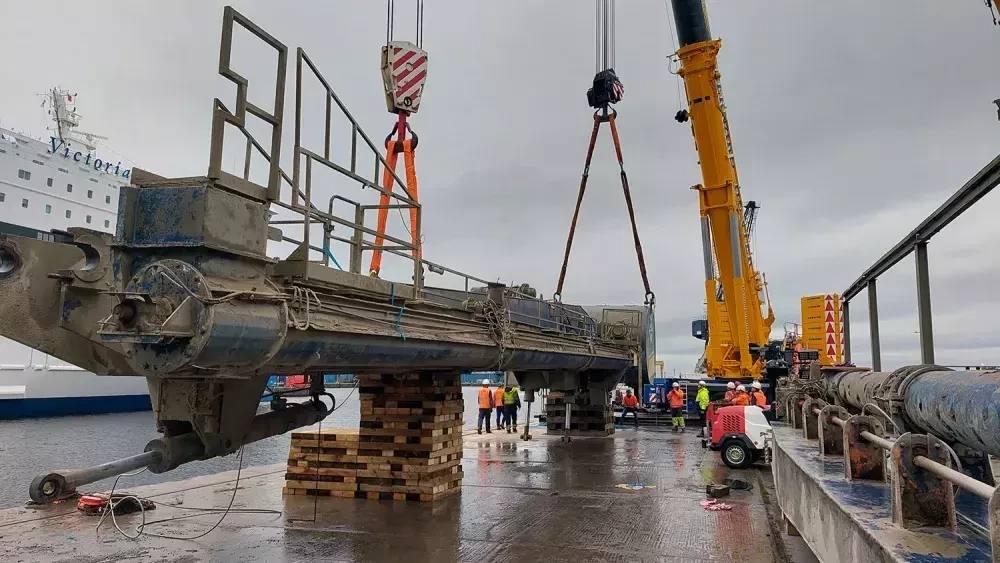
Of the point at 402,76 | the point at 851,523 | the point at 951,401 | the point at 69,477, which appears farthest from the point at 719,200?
the point at 69,477

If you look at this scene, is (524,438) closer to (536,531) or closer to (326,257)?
(536,531)

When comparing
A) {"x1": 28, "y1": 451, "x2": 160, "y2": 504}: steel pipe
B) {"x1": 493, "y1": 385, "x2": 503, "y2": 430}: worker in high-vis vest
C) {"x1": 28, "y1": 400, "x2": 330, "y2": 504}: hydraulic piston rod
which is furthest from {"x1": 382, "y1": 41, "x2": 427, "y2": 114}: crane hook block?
{"x1": 493, "y1": 385, "x2": 503, "y2": 430}: worker in high-vis vest

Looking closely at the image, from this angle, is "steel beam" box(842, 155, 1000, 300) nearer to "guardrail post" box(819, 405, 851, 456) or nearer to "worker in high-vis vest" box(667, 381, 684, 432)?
"guardrail post" box(819, 405, 851, 456)

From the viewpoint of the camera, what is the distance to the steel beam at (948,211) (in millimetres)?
3197

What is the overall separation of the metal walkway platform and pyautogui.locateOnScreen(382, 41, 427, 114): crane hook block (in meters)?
5.24

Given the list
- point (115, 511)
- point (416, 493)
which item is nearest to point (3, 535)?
point (115, 511)

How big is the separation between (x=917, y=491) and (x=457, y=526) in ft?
18.0

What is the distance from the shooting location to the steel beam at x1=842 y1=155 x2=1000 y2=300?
10.5 ft

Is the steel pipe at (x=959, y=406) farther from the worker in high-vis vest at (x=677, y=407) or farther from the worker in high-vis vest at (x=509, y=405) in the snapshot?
the worker in high-vis vest at (x=677, y=407)

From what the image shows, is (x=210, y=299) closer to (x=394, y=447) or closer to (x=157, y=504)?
(x=394, y=447)

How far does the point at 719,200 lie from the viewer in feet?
48.8

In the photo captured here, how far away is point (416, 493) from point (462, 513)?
81 centimetres

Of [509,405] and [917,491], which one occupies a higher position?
[917,491]

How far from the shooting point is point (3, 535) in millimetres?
6613
